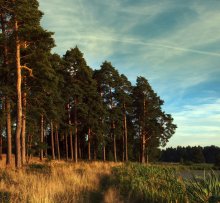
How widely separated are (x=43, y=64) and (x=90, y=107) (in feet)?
72.9

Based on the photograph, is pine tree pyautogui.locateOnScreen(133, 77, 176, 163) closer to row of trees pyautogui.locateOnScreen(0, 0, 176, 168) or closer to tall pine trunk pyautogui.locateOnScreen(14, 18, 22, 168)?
row of trees pyautogui.locateOnScreen(0, 0, 176, 168)

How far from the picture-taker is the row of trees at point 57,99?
22.5 metres

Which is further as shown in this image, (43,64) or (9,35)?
(43,64)

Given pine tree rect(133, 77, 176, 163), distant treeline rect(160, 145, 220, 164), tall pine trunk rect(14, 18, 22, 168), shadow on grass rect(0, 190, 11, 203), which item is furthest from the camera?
distant treeline rect(160, 145, 220, 164)

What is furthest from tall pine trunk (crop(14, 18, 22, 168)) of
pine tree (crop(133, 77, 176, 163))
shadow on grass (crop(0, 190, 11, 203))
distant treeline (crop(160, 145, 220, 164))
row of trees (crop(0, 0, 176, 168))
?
distant treeline (crop(160, 145, 220, 164))

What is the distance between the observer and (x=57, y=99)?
33.9 metres

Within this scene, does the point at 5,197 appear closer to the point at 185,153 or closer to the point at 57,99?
the point at 57,99

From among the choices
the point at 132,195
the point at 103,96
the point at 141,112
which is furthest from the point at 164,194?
the point at 141,112

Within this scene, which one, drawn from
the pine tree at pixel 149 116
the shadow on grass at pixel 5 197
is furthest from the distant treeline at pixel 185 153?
the shadow on grass at pixel 5 197

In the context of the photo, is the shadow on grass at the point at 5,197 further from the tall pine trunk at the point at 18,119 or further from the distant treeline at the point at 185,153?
the distant treeline at the point at 185,153

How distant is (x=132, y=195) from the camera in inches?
425

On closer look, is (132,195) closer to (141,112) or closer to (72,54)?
(72,54)

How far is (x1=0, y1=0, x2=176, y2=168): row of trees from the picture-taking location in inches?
884

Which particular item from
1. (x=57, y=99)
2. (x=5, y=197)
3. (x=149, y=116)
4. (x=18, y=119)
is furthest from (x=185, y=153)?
(x=5, y=197)
